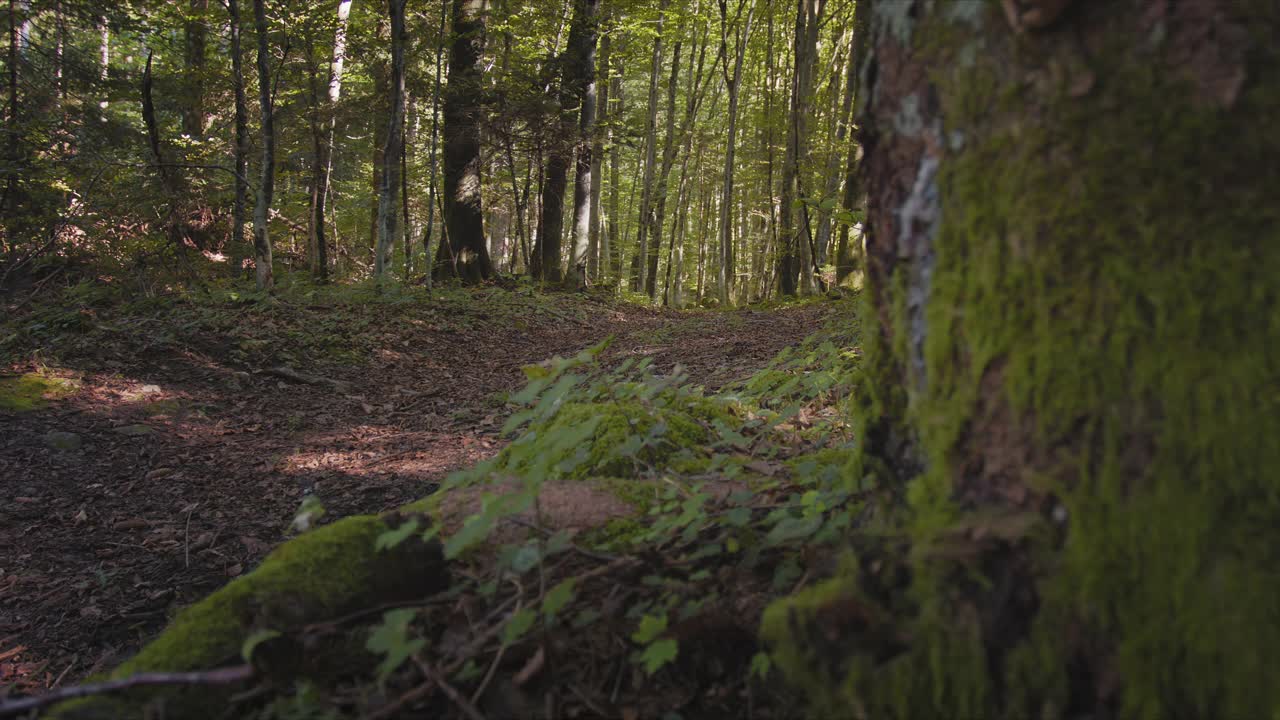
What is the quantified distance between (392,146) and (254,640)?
978 centimetres

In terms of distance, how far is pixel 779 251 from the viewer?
1493cm

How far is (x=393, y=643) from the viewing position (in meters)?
1.38

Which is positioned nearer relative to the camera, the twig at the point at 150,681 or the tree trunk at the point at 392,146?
the twig at the point at 150,681

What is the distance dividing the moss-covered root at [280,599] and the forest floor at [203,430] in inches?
77.1

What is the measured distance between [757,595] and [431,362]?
23.9 ft

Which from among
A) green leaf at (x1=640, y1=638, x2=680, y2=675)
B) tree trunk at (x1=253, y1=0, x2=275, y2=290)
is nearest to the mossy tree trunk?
green leaf at (x1=640, y1=638, x2=680, y2=675)

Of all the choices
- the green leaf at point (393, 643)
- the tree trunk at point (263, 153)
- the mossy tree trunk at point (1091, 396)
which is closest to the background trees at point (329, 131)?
the tree trunk at point (263, 153)

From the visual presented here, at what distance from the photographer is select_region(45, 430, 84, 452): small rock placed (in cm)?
487

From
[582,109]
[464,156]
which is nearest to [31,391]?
[464,156]

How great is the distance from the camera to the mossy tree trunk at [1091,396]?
3.22 ft

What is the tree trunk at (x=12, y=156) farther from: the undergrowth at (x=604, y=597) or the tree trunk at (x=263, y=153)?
the undergrowth at (x=604, y=597)

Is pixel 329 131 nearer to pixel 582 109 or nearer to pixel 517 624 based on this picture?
pixel 582 109

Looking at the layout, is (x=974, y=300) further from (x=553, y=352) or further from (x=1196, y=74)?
(x=553, y=352)

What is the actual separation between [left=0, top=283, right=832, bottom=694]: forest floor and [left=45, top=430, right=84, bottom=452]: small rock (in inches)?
0.6
